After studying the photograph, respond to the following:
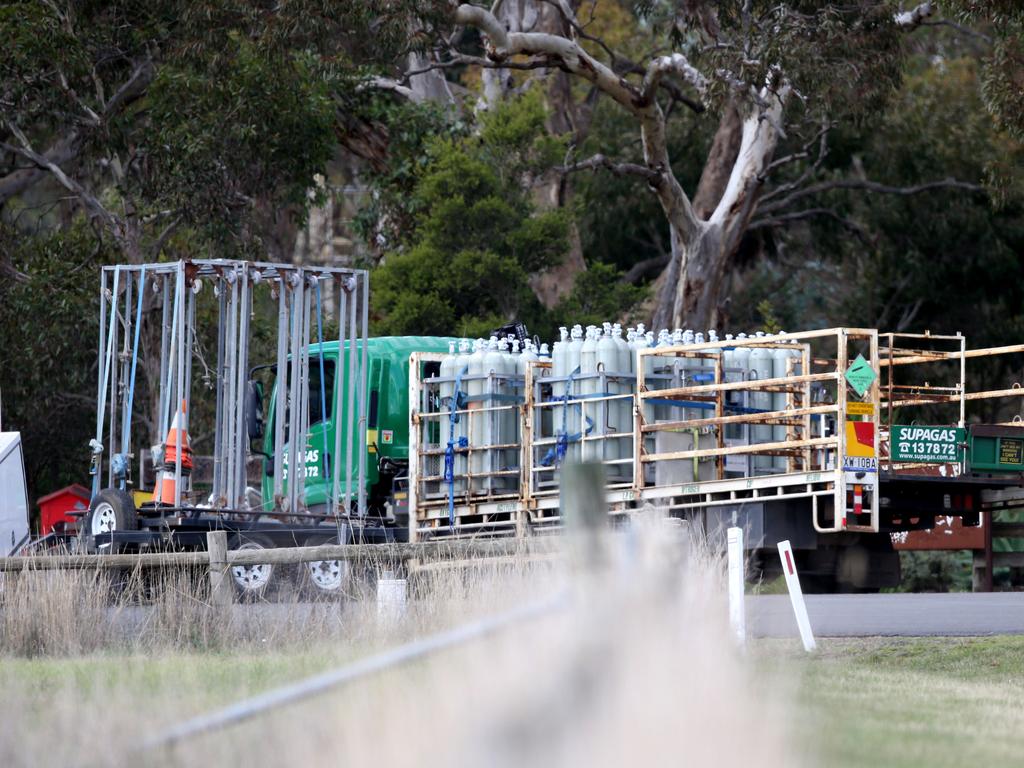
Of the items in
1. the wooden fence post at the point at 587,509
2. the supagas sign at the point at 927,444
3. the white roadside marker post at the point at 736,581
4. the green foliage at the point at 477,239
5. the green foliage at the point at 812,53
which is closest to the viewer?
the wooden fence post at the point at 587,509

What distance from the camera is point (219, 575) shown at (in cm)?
1265

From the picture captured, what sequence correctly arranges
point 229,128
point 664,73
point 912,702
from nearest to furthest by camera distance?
point 912,702 → point 229,128 → point 664,73

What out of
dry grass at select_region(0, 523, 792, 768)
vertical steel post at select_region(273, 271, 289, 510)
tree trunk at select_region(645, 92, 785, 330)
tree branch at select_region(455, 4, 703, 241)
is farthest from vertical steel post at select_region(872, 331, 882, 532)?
tree trunk at select_region(645, 92, 785, 330)

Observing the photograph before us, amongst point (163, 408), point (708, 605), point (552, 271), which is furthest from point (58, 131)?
point (708, 605)

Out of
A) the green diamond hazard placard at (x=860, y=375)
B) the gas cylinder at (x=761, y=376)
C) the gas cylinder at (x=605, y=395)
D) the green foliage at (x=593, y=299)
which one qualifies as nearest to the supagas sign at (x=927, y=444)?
the green diamond hazard placard at (x=860, y=375)

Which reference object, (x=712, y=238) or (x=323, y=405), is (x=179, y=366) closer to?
(x=323, y=405)

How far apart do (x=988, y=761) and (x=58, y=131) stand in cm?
2485

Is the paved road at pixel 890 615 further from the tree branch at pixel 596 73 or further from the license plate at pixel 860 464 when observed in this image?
the tree branch at pixel 596 73

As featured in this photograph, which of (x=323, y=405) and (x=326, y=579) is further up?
(x=323, y=405)

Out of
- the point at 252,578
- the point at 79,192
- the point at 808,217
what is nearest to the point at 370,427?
the point at 252,578

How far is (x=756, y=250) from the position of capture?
3878cm

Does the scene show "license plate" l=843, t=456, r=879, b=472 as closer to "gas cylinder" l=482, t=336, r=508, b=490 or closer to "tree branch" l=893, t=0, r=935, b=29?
"gas cylinder" l=482, t=336, r=508, b=490

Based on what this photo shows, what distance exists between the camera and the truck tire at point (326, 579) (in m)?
12.7

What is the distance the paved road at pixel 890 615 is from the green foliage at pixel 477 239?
35.5 ft
